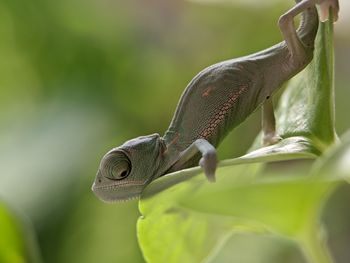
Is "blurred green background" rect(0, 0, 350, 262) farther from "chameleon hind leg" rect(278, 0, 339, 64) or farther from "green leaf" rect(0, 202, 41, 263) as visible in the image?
"chameleon hind leg" rect(278, 0, 339, 64)

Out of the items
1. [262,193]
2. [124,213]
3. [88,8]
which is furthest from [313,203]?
[88,8]

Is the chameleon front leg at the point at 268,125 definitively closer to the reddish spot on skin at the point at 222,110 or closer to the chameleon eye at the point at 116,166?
the reddish spot on skin at the point at 222,110

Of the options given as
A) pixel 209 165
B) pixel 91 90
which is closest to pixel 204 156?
pixel 209 165

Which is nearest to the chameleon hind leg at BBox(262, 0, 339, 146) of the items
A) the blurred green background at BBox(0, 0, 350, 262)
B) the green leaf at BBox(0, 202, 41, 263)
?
the green leaf at BBox(0, 202, 41, 263)

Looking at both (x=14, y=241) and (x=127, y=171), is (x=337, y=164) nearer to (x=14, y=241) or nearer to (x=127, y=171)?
(x=127, y=171)

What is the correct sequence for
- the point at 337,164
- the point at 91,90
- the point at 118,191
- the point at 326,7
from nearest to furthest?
1. the point at 337,164
2. the point at 326,7
3. the point at 118,191
4. the point at 91,90

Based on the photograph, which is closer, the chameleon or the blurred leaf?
the blurred leaf

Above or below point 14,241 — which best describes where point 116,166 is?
above
